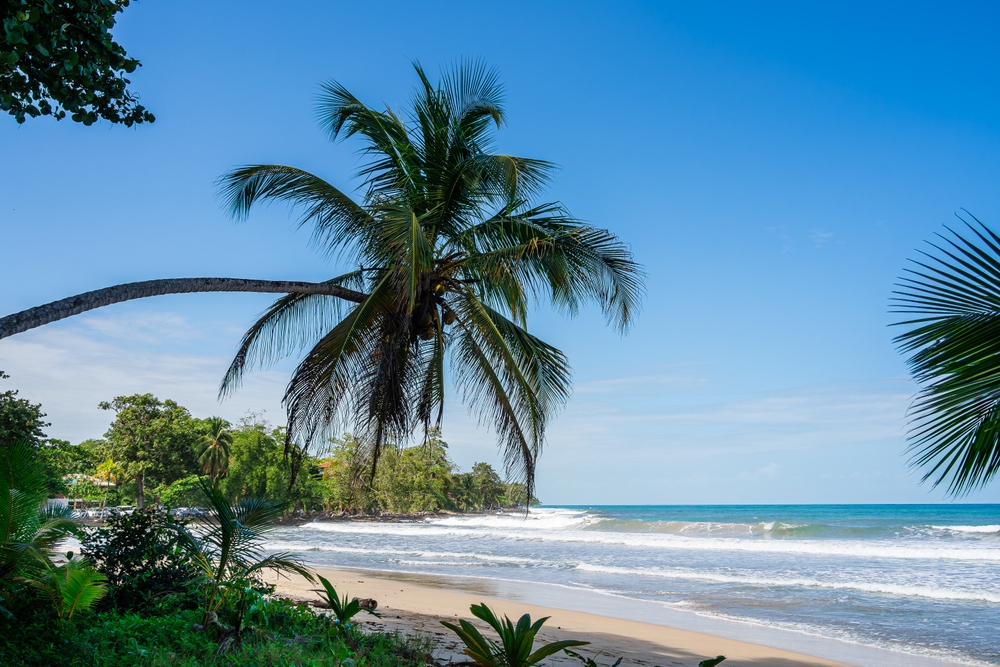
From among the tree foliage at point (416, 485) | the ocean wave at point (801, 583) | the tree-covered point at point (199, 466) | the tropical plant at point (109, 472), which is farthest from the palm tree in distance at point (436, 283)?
the tropical plant at point (109, 472)

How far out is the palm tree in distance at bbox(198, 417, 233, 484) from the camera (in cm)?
4031

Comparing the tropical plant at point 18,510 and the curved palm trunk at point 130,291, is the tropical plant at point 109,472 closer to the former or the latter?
the tropical plant at point 18,510

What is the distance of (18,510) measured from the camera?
4777mm

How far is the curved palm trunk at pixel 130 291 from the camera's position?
3.51m

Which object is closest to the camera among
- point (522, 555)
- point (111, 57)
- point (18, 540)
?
point (111, 57)

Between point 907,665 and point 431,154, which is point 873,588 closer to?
point 907,665

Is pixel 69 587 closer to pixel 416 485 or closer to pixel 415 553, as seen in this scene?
pixel 415 553

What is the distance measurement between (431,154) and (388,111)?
0.99 metres

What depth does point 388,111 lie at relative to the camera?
7.61 metres

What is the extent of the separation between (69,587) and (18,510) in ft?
2.19

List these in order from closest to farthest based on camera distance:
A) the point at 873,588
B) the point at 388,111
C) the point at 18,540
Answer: the point at 18,540
the point at 388,111
the point at 873,588

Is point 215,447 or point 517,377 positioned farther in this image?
point 215,447

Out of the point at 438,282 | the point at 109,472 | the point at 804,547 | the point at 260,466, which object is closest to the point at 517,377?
the point at 438,282

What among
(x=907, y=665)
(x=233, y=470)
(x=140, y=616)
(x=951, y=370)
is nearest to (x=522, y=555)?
(x=907, y=665)
